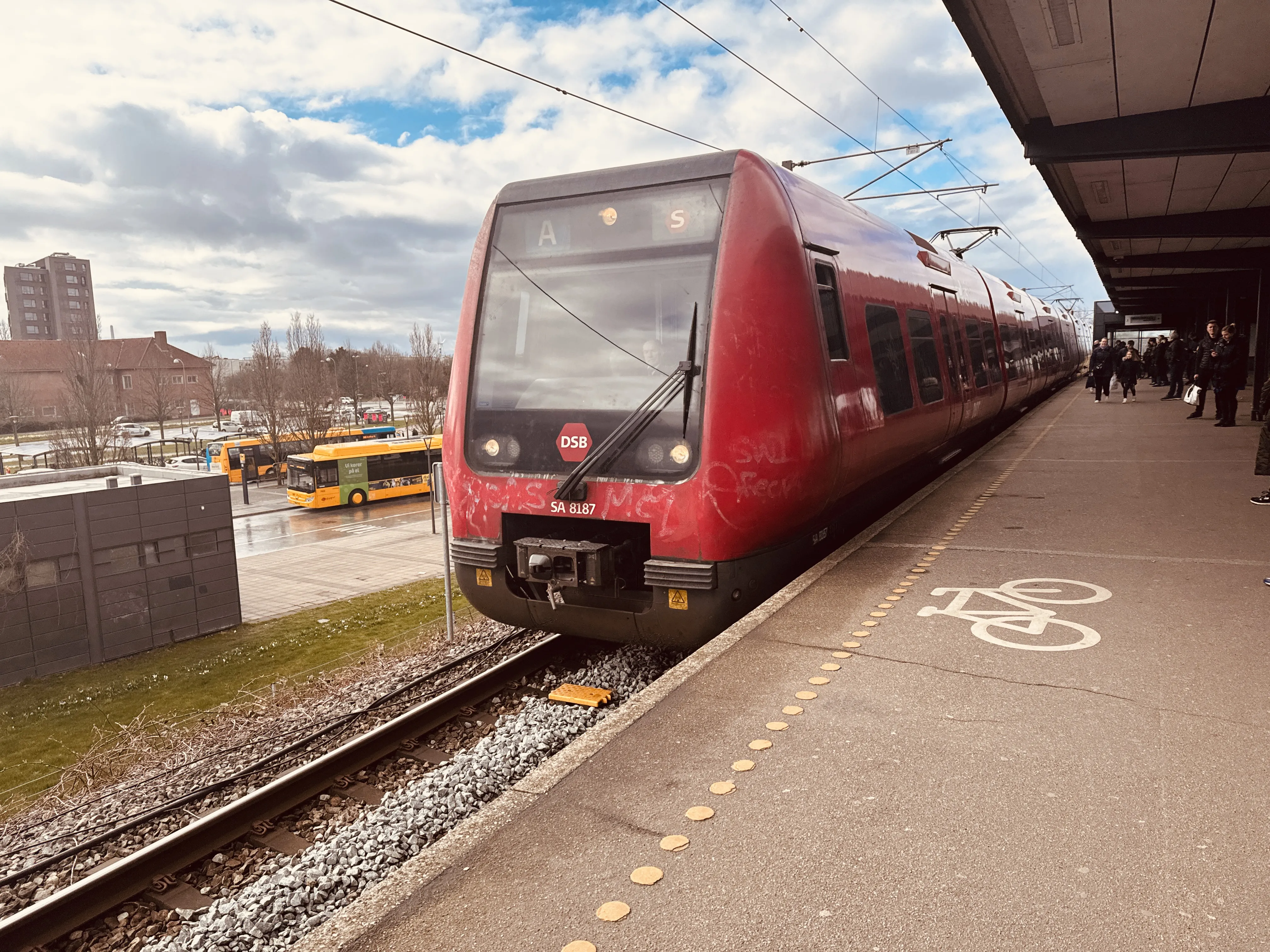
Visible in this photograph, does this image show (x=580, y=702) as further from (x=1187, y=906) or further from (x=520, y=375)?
(x=1187, y=906)

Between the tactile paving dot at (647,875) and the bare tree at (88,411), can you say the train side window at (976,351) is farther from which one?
→ the bare tree at (88,411)

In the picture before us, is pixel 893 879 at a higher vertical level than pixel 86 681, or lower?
higher

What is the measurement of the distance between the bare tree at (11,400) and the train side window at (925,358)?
55850 mm

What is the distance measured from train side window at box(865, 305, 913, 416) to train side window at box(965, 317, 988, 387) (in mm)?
3897

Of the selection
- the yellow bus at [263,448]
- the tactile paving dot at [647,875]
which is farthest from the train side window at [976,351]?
the yellow bus at [263,448]

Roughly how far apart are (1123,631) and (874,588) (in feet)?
4.63

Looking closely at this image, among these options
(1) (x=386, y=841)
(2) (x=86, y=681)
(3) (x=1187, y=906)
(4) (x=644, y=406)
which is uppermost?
(4) (x=644, y=406)

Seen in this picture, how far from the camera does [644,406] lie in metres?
5.21

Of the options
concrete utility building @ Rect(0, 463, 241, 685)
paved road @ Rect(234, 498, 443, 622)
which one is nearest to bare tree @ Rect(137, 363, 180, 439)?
paved road @ Rect(234, 498, 443, 622)

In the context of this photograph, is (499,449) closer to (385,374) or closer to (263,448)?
(263,448)

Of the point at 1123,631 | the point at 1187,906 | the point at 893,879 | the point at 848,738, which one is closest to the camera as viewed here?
the point at 1187,906

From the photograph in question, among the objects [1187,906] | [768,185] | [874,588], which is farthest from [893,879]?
[768,185]

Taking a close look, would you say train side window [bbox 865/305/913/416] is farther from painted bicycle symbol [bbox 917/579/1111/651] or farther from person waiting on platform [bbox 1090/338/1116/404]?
person waiting on platform [bbox 1090/338/1116/404]

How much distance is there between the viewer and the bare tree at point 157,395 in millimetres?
67125
